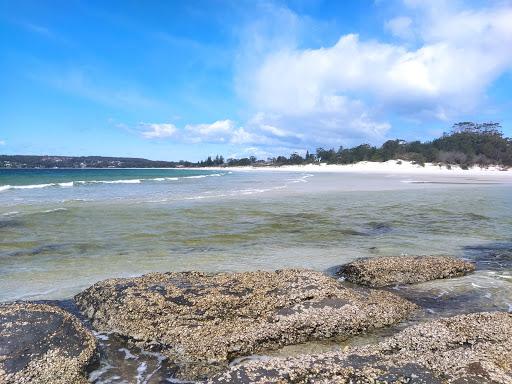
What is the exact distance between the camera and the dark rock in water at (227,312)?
598 cm

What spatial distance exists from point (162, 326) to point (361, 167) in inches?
4459

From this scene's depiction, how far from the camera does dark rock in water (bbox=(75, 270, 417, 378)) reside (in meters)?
5.98

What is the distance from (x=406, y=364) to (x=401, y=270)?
508cm

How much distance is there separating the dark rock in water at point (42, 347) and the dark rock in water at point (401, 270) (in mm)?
5981

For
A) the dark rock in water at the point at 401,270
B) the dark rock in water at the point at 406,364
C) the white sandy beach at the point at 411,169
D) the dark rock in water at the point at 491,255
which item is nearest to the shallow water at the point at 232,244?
the dark rock in water at the point at 491,255

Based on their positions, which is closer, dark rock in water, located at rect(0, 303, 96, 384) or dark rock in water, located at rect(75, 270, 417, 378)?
dark rock in water, located at rect(0, 303, 96, 384)

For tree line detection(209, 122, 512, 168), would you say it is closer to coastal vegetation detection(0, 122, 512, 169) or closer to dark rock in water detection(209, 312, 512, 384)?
coastal vegetation detection(0, 122, 512, 169)

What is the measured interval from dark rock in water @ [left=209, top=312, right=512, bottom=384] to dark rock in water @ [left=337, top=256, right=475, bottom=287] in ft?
11.1

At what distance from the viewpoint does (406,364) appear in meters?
4.84

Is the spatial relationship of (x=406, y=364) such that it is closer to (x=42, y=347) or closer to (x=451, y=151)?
(x=42, y=347)

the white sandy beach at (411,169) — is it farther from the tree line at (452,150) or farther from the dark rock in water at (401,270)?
the dark rock in water at (401,270)

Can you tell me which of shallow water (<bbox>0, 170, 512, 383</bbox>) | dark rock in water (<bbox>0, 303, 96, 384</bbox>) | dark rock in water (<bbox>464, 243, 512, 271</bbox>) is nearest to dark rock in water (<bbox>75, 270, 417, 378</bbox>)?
shallow water (<bbox>0, 170, 512, 383</bbox>)

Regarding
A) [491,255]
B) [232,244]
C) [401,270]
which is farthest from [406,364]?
[232,244]

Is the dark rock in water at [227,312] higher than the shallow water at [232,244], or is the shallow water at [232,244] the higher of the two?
the dark rock in water at [227,312]
